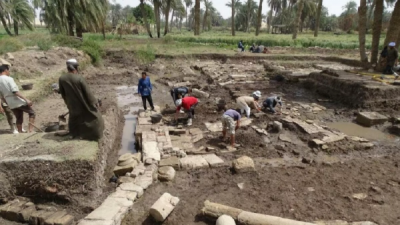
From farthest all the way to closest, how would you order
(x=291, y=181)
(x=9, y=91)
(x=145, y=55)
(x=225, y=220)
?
(x=145, y=55), (x=9, y=91), (x=291, y=181), (x=225, y=220)

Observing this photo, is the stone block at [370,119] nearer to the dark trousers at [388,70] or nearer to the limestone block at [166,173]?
the dark trousers at [388,70]

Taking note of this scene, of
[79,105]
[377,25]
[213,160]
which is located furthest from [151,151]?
[377,25]

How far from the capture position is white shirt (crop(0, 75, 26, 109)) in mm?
5480

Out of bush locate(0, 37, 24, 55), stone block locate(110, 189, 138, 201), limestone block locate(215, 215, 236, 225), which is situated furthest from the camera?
bush locate(0, 37, 24, 55)

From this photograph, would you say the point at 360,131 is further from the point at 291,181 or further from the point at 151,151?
the point at 151,151

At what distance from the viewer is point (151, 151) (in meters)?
5.77

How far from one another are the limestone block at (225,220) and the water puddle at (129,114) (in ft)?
11.7

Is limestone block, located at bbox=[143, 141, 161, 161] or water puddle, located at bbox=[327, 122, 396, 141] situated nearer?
limestone block, located at bbox=[143, 141, 161, 161]

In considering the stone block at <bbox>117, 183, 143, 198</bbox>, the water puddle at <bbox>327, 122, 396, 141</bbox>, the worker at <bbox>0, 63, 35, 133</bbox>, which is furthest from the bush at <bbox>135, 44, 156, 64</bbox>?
the stone block at <bbox>117, 183, 143, 198</bbox>

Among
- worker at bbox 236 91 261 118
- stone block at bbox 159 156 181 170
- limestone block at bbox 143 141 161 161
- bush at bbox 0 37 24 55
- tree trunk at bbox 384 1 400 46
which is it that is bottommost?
stone block at bbox 159 156 181 170

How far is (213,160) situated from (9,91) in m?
4.47

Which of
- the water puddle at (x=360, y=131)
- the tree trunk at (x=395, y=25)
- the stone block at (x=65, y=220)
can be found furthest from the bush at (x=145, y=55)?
the stone block at (x=65, y=220)

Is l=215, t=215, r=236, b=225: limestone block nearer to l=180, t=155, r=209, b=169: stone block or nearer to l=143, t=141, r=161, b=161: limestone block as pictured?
l=180, t=155, r=209, b=169: stone block

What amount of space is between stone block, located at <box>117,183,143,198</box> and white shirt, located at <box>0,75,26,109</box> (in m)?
3.20
